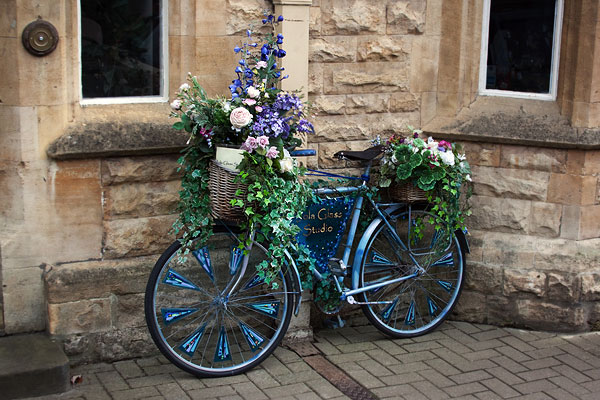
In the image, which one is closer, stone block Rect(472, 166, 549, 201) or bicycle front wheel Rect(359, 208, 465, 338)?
bicycle front wheel Rect(359, 208, 465, 338)

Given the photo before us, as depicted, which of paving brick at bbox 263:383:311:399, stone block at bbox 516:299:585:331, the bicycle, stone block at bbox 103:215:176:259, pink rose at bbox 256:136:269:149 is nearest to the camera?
pink rose at bbox 256:136:269:149

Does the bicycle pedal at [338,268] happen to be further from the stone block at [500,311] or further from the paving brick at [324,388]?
the stone block at [500,311]

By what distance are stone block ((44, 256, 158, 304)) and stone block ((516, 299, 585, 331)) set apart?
108 inches

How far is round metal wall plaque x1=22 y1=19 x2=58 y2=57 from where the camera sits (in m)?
5.02

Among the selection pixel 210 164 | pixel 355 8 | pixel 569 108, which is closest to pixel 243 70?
pixel 210 164

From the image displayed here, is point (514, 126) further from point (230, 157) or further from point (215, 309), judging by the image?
point (215, 309)

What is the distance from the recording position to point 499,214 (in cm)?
638

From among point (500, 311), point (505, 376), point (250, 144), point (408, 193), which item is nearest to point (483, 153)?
point (408, 193)

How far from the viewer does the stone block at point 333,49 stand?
5.86 meters

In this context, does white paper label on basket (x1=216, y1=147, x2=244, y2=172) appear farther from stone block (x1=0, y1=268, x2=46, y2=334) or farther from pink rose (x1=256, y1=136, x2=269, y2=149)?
stone block (x1=0, y1=268, x2=46, y2=334)

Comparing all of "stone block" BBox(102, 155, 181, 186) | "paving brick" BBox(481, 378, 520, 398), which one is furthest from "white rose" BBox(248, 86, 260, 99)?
"paving brick" BBox(481, 378, 520, 398)

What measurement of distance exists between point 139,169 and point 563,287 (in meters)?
3.16

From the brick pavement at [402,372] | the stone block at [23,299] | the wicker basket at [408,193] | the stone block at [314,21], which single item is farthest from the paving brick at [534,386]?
the stone block at [23,299]

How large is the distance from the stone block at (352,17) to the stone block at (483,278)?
189 cm
